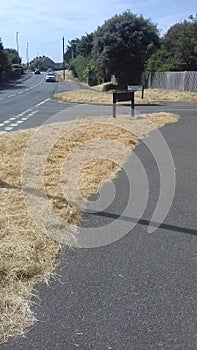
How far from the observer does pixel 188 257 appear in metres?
3.73

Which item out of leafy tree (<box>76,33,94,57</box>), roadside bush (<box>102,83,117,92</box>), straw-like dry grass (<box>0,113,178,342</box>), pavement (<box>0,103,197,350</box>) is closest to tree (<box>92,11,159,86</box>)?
roadside bush (<box>102,83,117,92</box>)

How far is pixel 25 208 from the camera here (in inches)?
190

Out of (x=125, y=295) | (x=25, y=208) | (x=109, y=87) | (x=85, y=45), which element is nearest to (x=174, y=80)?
(x=109, y=87)

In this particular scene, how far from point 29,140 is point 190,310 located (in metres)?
7.30

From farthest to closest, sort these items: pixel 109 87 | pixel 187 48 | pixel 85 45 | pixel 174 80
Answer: pixel 85 45 < pixel 109 87 < pixel 187 48 < pixel 174 80

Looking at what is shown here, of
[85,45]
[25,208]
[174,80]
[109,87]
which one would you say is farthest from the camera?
[85,45]

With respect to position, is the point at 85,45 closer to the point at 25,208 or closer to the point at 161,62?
the point at 161,62

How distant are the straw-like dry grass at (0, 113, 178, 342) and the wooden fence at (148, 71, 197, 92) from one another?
2106cm

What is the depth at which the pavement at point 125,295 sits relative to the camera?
2.60 meters

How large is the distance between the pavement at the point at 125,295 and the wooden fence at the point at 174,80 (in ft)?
90.1

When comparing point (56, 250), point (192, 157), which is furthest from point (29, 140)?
point (56, 250)

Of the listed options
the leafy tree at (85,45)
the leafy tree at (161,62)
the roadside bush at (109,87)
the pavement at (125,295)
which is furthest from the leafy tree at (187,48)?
the leafy tree at (85,45)

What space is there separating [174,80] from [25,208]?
30599mm

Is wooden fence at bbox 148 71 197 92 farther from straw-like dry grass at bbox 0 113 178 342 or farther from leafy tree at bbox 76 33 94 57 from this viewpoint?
leafy tree at bbox 76 33 94 57
